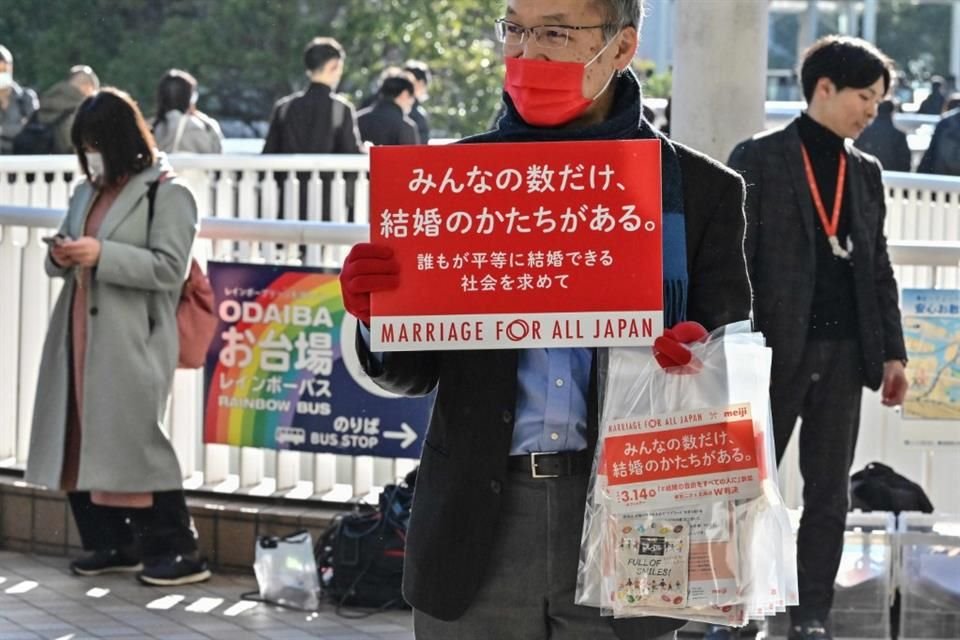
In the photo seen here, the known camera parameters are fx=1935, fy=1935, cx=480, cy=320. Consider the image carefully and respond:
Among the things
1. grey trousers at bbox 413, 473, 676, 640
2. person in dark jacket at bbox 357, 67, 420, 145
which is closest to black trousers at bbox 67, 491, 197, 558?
grey trousers at bbox 413, 473, 676, 640

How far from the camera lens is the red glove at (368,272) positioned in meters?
3.17

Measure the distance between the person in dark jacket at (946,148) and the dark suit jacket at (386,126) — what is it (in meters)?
3.78

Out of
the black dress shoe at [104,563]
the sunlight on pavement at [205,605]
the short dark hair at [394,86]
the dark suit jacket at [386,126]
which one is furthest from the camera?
the short dark hair at [394,86]

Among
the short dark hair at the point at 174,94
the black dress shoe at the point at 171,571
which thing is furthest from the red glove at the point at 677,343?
the short dark hair at the point at 174,94

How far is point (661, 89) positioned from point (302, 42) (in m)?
5.53

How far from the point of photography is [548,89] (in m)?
3.29

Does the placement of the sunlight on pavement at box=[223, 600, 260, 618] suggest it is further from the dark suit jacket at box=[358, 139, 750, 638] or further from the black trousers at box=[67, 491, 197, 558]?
the dark suit jacket at box=[358, 139, 750, 638]

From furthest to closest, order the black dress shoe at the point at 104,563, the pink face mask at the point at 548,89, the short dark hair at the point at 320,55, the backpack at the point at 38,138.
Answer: the backpack at the point at 38,138, the short dark hair at the point at 320,55, the black dress shoe at the point at 104,563, the pink face mask at the point at 548,89

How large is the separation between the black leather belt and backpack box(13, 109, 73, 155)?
10896 millimetres

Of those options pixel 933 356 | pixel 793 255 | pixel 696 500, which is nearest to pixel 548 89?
pixel 696 500

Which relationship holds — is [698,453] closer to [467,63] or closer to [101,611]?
[101,611]

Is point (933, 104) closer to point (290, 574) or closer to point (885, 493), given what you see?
point (885, 493)

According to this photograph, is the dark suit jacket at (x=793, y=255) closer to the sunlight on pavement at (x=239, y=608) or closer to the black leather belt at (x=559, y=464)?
the sunlight on pavement at (x=239, y=608)

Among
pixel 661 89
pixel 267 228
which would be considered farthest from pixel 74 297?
pixel 661 89
